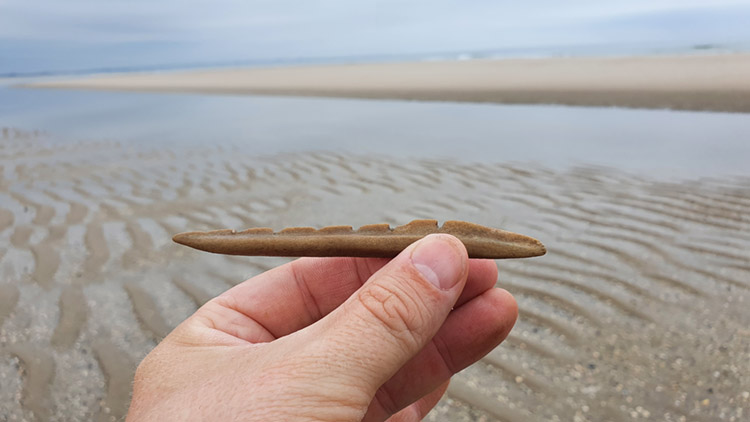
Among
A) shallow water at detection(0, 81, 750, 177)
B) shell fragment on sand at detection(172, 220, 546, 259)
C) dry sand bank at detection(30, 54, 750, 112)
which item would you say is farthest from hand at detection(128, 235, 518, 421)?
dry sand bank at detection(30, 54, 750, 112)

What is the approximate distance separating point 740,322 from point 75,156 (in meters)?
9.56

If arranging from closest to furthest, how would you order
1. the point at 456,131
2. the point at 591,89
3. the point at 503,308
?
the point at 503,308
the point at 456,131
the point at 591,89

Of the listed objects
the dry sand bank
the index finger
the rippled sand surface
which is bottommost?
the rippled sand surface

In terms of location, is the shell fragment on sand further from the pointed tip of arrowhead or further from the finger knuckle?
the finger knuckle

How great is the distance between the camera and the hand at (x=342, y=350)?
1.32 m

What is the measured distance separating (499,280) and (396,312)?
2.59m

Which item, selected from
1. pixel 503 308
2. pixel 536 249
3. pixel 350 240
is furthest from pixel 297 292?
pixel 536 249

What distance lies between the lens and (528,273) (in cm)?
394

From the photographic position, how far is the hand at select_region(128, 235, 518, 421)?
1318 millimetres

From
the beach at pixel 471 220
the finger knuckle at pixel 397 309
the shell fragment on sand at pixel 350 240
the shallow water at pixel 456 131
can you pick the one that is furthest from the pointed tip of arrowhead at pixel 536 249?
the shallow water at pixel 456 131

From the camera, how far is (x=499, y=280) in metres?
3.87

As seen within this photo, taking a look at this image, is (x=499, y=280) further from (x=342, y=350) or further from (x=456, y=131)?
(x=456, y=131)

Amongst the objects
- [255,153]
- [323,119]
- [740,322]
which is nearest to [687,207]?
[740,322]

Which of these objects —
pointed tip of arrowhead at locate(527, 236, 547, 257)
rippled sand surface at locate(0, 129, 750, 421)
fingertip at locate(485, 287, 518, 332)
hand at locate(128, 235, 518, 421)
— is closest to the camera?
hand at locate(128, 235, 518, 421)
